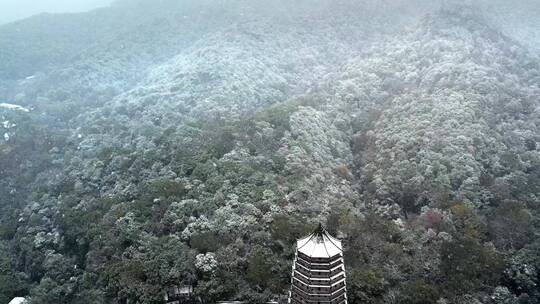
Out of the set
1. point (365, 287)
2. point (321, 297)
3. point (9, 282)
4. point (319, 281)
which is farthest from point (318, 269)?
point (9, 282)

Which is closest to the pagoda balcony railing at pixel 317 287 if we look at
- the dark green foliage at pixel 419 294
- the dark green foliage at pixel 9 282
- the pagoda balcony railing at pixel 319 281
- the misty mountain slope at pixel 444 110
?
the pagoda balcony railing at pixel 319 281

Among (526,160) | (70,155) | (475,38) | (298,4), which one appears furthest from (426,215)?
(298,4)

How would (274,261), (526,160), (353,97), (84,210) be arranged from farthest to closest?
(353,97) → (526,160) → (84,210) → (274,261)

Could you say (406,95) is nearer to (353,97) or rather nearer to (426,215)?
(353,97)

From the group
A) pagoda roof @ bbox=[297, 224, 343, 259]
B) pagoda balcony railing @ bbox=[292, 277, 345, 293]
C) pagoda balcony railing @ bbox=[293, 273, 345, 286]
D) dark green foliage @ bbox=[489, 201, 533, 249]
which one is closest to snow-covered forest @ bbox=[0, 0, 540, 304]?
dark green foliage @ bbox=[489, 201, 533, 249]

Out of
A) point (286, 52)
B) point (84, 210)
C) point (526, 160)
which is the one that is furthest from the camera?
point (286, 52)

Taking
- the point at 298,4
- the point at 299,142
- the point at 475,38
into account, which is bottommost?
the point at 299,142

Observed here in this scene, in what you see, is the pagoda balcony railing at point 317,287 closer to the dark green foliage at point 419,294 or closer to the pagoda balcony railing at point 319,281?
the pagoda balcony railing at point 319,281
